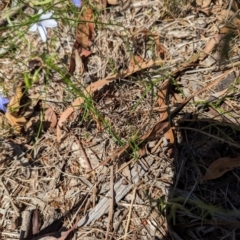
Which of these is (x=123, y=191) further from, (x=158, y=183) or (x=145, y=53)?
(x=145, y=53)

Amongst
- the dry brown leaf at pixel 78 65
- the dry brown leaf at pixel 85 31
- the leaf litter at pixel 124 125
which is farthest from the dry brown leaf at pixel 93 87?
the dry brown leaf at pixel 85 31

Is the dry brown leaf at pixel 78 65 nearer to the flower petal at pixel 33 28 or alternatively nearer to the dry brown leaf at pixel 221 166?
the flower petal at pixel 33 28

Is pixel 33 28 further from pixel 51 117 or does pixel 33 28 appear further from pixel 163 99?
pixel 163 99

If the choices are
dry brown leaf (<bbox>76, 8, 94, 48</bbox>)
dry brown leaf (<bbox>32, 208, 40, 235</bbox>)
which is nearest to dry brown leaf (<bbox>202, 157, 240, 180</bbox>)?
dry brown leaf (<bbox>32, 208, 40, 235</bbox>)

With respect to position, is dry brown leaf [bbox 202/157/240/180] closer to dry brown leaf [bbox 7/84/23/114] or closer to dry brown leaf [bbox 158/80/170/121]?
dry brown leaf [bbox 158/80/170/121]

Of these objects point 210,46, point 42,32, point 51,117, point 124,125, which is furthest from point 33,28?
point 210,46

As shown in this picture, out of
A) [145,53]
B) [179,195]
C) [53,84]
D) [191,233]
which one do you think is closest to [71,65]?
[53,84]
